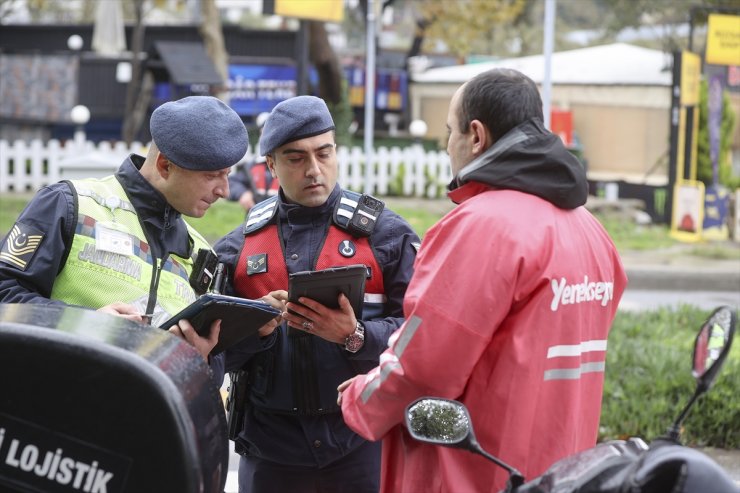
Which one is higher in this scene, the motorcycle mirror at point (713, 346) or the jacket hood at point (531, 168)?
the jacket hood at point (531, 168)

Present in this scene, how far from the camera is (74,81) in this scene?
80.1ft

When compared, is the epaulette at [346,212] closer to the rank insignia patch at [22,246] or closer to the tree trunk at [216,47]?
the rank insignia patch at [22,246]

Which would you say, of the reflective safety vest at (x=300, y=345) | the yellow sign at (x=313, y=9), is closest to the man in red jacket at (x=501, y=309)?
the reflective safety vest at (x=300, y=345)

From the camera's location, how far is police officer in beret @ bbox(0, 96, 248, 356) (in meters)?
3.13

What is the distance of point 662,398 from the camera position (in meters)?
6.22

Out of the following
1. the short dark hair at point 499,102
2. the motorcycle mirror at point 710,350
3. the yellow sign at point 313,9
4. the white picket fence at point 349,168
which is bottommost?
the white picket fence at point 349,168

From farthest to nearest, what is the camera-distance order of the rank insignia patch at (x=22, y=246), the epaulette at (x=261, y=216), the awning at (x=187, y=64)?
the awning at (x=187, y=64)
the epaulette at (x=261, y=216)
the rank insignia patch at (x=22, y=246)

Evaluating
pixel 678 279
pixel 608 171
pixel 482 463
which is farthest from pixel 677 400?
pixel 608 171

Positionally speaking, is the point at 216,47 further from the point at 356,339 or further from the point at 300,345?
the point at 356,339

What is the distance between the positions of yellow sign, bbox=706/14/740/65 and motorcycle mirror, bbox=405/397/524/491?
14.2 m

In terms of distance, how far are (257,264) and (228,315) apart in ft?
1.70

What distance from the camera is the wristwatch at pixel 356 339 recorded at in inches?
133

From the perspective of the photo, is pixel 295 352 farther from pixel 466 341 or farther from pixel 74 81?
pixel 74 81

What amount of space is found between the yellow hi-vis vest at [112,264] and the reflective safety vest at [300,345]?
0.96 ft
